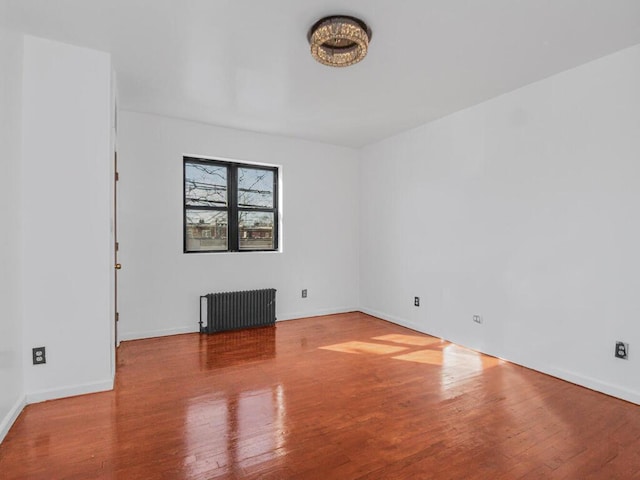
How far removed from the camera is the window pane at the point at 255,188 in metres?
4.76

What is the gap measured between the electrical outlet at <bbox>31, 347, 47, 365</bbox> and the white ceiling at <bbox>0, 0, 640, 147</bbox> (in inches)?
86.6

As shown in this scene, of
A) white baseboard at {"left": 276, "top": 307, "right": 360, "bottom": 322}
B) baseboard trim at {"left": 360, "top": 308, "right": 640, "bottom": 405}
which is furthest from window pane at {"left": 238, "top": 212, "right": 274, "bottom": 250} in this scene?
baseboard trim at {"left": 360, "top": 308, "right": 640, "bottom": 405}

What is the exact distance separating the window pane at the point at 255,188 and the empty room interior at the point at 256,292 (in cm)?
44

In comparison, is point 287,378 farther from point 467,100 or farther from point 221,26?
point 467,100

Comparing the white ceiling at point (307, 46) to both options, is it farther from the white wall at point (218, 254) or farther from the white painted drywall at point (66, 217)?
the white wall at point (218, 254)

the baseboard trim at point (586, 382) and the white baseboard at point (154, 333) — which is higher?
the white baseboard at point (154, 333)

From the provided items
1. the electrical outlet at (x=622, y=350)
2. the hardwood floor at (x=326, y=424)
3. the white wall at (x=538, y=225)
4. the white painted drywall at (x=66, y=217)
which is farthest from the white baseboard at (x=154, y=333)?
the electrical outlet at (x=622, y=350)

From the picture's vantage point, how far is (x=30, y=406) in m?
2.45

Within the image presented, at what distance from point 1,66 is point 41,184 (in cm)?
78

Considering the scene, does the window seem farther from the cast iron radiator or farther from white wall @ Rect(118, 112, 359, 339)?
the cast iron radiator

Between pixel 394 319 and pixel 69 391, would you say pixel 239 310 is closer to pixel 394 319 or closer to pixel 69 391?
pixel 69 391

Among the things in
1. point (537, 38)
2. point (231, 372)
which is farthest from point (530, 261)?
point (231, 372)

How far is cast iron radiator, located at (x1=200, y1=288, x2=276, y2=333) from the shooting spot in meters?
4.26

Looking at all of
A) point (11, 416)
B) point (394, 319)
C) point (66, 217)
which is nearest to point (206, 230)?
point (66, 217)
